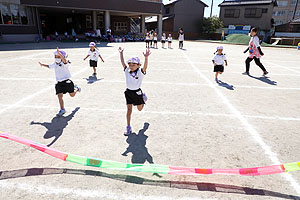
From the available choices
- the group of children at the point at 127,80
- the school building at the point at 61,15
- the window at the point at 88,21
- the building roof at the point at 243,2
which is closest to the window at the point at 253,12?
the building roof at the point at 243,2

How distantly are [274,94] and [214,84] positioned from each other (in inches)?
86.3

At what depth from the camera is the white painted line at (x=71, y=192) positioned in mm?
2711

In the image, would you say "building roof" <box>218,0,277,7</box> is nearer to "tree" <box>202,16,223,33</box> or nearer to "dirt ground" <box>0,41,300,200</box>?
"tree" <box>202,16,223,33</box>

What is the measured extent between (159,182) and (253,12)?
53912 mm

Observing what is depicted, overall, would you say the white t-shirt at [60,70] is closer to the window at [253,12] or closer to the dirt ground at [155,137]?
the dirt ground at [155,137]

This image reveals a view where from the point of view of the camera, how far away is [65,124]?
15.8 feet

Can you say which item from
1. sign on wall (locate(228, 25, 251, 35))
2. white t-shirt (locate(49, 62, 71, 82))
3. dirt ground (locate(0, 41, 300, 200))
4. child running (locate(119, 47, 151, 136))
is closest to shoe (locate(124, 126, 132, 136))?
child running (locate(119, 47, 151, 136))

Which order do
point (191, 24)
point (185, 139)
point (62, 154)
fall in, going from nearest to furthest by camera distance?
point (62, 154) < point (185, 139) < point (191, 24)

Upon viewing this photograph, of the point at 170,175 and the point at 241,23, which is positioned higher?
the point at 241,23

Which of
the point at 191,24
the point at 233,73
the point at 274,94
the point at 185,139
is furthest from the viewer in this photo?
the point at 191,24

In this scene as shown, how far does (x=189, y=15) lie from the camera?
46.6 m

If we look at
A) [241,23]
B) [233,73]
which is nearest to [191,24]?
[241,23]

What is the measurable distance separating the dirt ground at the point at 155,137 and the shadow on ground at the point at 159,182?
14 millimetres

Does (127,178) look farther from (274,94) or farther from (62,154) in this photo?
(274,94)
